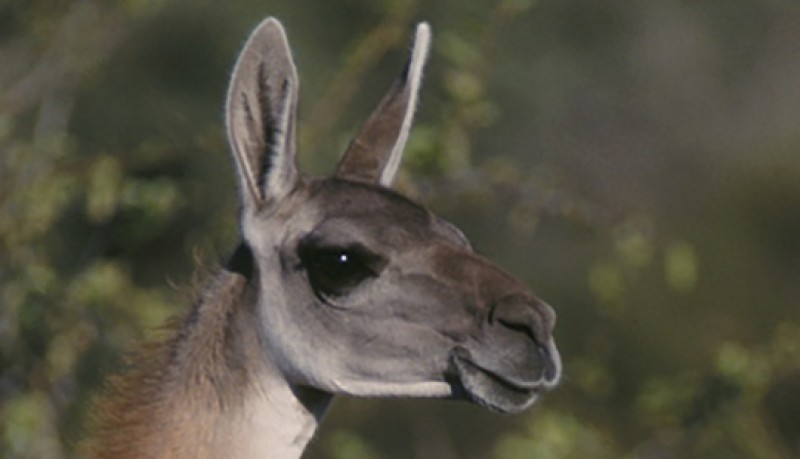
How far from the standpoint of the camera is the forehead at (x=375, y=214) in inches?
303

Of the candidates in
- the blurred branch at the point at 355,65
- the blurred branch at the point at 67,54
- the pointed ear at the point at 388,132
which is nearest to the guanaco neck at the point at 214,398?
the pointed ear at the point at 388,132

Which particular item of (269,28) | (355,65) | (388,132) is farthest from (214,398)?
(355,65)

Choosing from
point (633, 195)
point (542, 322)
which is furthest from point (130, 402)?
point (633, 195)

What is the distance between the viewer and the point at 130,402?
7.78 meters

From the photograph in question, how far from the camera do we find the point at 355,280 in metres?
7.71

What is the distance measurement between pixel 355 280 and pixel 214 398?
1.74 ft

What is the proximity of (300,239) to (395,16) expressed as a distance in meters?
3.69

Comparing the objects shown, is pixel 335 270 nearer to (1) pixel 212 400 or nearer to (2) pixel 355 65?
(1) pixel 212 400

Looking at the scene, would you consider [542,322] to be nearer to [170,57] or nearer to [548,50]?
[170,57]

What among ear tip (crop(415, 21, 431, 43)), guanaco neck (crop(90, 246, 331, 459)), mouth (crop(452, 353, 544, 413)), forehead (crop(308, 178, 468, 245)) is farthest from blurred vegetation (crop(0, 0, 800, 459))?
mouth (crop(452, 353, 544, 413))

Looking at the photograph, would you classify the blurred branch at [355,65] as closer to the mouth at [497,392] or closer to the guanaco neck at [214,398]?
the guanaco neck at [214,398]

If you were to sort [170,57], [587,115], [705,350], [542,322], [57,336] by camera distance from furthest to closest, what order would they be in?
[587,115], [170,57], [705,350], [57,336], [542,322]

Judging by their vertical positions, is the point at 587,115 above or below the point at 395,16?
below

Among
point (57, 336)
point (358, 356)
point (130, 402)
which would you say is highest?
point (358, 356)
